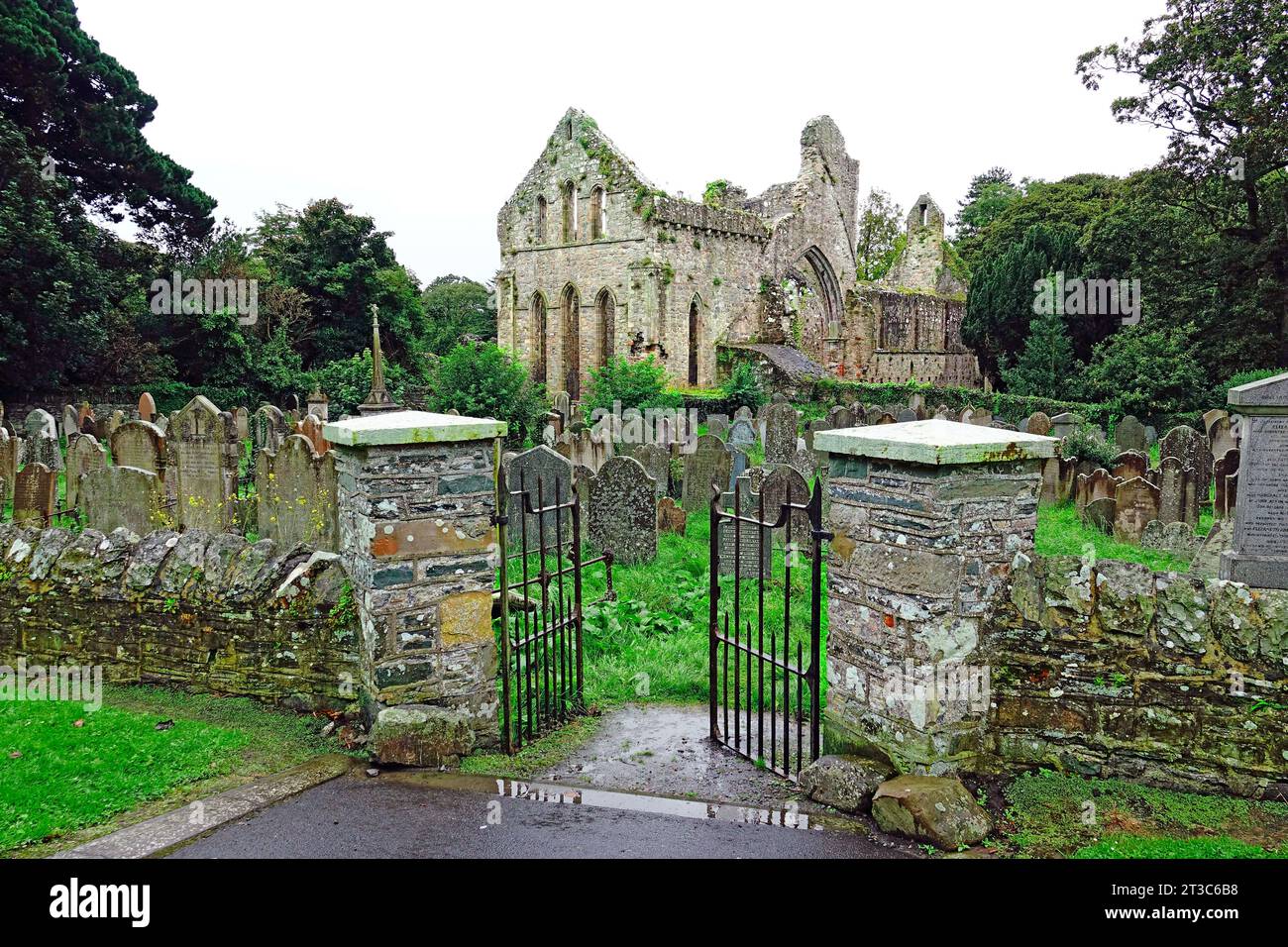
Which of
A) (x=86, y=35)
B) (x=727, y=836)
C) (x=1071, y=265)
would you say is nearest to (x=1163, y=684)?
(x=727, y=836)

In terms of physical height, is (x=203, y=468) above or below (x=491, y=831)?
above

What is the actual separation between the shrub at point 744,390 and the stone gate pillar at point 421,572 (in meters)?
20.8

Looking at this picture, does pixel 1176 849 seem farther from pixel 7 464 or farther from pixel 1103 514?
Result: pixel 7 464

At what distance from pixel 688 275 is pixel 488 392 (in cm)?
1018

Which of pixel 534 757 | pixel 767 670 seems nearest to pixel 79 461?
pixel 534 757

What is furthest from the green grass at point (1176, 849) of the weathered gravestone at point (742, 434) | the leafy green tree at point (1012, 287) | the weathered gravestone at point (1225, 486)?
the leafy green tree at point (1012, 287)

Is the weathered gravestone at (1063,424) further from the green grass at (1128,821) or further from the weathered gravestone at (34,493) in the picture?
the weathered gravestone at (34,493)

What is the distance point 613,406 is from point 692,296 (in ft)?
26.8

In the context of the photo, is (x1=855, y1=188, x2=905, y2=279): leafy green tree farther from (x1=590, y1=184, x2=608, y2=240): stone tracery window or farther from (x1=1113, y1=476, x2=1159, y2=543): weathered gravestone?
(x1=1113, y1=476, x2=1159, y2=543): weathered gravestone

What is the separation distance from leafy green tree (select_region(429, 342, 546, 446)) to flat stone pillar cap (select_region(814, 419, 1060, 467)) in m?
15.5

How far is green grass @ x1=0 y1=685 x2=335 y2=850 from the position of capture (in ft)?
14.9

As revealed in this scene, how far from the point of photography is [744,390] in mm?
25875

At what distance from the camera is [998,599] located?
467 centimetres

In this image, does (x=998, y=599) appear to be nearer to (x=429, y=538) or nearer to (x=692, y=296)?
(x=429, y=538)
